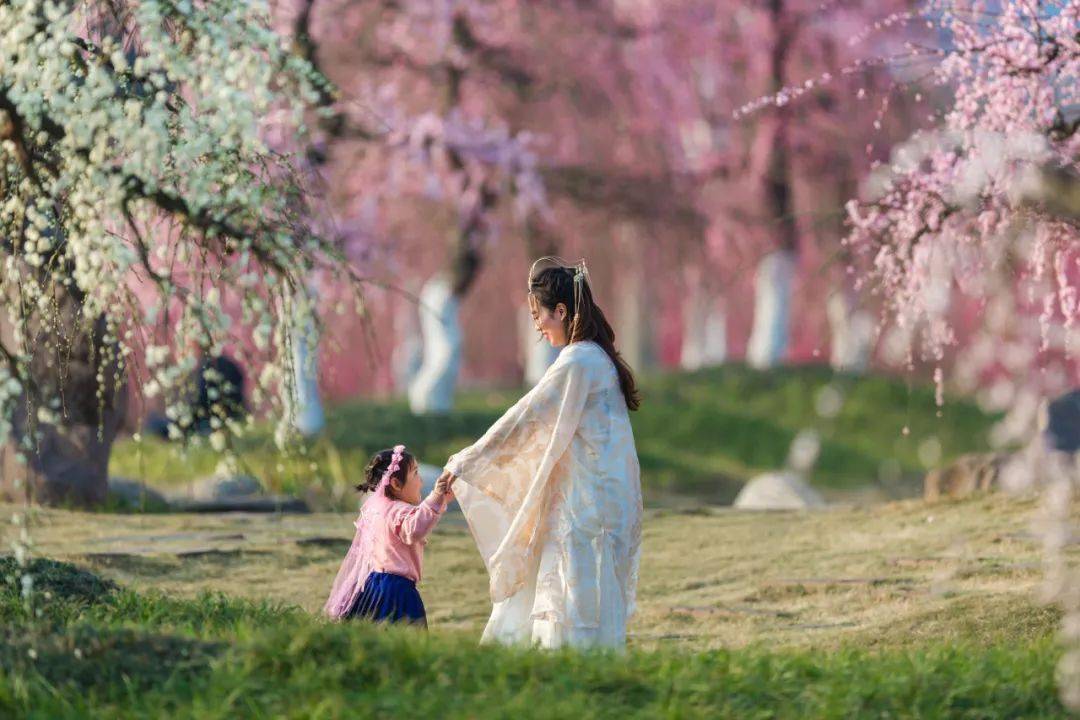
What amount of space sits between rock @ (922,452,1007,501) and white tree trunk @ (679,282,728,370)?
36.6 feet

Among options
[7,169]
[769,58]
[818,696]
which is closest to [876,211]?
[818,696]

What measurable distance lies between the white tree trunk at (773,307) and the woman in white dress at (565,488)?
1697 cm

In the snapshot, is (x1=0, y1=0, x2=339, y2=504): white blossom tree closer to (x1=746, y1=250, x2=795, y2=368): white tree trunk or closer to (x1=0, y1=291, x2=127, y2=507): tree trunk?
(x1=0, y1=291, x2=127, y2=507): tree trunk

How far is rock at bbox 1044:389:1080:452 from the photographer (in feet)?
42.2

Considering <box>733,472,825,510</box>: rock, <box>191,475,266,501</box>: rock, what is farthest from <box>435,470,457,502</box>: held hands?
<box>733,472,825,510</box>: rock

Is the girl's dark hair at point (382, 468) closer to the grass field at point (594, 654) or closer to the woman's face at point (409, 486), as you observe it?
the woman's face at point (409, 486)

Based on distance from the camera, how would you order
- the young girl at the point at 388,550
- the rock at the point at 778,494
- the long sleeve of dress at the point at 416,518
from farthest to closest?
the rock at the point at 778,494 → the young girl at the point at 388,550 → the long sleeve of dress at the point at 416,518

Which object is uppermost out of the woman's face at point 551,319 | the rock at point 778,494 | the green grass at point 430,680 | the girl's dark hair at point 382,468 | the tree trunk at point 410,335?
the tree trunk at point 410,335

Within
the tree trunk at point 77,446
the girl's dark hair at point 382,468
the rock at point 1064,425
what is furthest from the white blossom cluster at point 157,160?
the rock at point 1064,425

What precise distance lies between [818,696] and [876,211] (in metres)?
5.56

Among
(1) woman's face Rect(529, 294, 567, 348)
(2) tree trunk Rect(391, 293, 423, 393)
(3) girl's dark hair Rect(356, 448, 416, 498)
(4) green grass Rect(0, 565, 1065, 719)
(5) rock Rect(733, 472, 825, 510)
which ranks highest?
(2) tree trunk Rect(391, 293, 423, 393)

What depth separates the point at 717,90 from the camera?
27.2 m

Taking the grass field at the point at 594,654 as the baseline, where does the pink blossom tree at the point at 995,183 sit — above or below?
above

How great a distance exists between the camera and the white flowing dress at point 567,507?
7422 mm
